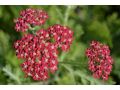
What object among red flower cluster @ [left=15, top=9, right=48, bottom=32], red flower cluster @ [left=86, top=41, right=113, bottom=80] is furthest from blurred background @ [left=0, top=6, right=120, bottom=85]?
red flower cluster @ [left=15, top=9, right=48, bottom=32]

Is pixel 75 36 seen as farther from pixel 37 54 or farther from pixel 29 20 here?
pixel 37 54

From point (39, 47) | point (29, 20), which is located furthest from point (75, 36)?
point (39, 47)

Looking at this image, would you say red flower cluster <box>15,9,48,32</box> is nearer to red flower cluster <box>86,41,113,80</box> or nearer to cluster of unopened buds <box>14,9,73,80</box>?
cluster of unopened buds <box>14,9,73,80</box>

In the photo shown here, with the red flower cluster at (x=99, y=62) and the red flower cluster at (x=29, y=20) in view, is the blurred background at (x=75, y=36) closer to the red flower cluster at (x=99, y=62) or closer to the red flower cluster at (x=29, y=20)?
the red flower cluster at (x=99, y=62)

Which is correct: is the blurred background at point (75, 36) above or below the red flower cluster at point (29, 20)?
below

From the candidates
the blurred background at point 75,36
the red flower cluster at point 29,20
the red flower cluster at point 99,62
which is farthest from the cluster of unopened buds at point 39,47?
the blurred background at point 75,36
